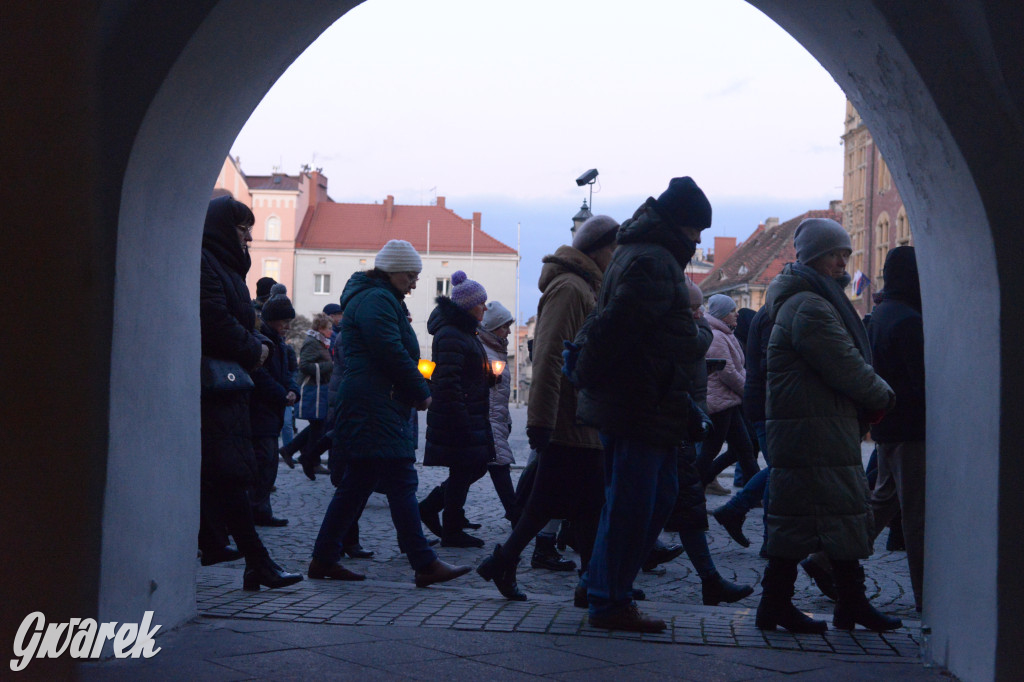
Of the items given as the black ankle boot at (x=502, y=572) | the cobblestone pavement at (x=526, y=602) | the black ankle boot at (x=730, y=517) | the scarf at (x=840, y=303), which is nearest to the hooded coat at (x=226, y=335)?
the cobblestone pavement at (x=526, y=602)

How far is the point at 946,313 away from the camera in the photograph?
500 centimetres

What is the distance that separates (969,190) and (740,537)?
4295 millimetres

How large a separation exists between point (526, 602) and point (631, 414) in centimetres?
135

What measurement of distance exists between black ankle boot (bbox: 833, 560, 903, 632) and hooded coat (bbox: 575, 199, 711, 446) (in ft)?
3.19

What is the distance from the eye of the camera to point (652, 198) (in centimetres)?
564

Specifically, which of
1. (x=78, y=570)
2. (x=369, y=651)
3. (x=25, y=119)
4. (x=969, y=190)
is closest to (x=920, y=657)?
(x=969, y=190)

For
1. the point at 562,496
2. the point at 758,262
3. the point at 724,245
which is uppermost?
the point at 724,245

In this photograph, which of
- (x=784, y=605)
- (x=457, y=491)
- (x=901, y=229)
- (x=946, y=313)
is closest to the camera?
(x=946, y=313)

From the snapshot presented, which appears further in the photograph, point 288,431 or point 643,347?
point 288,431

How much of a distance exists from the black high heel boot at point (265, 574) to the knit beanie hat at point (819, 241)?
3054mm

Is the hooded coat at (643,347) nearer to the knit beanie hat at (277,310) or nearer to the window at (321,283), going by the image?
the knit beanie hat at (277,310)

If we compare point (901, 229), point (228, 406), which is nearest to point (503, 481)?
point (228, 406)

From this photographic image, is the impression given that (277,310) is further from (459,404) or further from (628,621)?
(628,621)

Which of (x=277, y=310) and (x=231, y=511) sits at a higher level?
(x=277, y=310)
